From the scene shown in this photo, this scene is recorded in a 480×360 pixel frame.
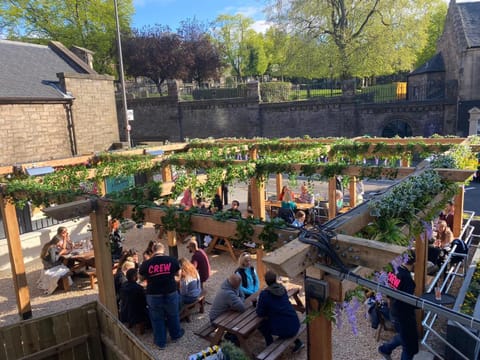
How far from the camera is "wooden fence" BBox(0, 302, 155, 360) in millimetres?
4254

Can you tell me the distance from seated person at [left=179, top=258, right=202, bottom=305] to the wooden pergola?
1.13 m

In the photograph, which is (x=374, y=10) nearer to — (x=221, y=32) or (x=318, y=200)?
(x=318, y=200)

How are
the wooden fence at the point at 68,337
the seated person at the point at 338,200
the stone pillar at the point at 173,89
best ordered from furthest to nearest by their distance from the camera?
the stone pillar at the point at 173,89
the seated person at the point at 338,200
the wooden fence at the point at 68,337

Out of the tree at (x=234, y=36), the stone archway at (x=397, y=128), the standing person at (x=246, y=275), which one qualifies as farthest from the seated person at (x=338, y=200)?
the tree at (x=234, y=36)

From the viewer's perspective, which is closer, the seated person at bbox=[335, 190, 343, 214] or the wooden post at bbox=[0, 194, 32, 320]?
the wooden post at bbox=[0, 194, 32, 320]

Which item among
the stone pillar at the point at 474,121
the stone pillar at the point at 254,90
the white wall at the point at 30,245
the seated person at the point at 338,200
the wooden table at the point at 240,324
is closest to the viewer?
the wooden table at the point at 240,324

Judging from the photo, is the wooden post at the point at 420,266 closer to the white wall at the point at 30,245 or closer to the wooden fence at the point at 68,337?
the wooden fence at the point at 68,337

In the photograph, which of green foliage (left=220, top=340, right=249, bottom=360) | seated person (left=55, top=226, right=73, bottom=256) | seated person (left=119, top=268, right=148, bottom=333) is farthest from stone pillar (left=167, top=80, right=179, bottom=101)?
green foliage (left=220, top=340, right=249, bottom=360)

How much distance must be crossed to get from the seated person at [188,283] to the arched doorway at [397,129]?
20.6 m

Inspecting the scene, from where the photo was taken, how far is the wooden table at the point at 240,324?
534 cm

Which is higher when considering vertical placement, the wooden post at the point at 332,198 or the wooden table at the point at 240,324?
the wooden post at the point at 332,198

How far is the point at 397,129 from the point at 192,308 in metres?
21.3

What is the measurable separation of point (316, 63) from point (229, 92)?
667cm

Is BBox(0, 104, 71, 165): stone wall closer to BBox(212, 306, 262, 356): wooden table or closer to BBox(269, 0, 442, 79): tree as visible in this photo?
BBox(212, 306, 262, 356): wooden table
